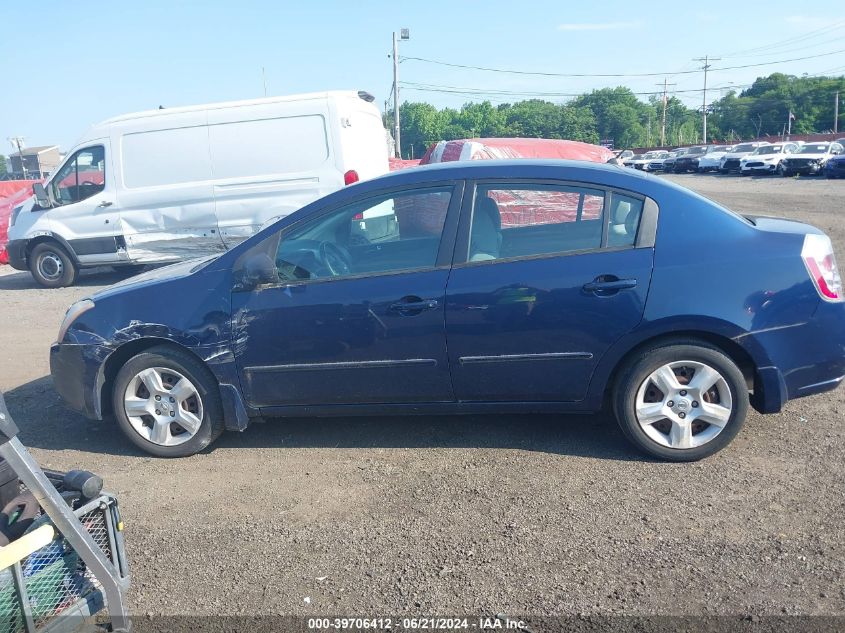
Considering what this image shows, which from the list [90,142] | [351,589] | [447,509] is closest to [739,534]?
[447,509]

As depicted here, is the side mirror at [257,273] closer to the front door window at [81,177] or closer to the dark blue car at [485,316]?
the dark blue car at [485,316]

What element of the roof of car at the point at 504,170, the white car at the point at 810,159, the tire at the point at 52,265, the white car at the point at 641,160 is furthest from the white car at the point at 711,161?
the roof of car at the point at 504,170

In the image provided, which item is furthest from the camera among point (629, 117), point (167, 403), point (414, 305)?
point (629, 117)

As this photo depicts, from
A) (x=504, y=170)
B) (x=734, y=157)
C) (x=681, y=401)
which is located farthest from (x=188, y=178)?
(x=734, y=157)

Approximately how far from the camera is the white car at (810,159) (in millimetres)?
33656

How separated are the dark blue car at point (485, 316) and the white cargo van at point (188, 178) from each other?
551 centimetres

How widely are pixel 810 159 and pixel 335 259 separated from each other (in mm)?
35446

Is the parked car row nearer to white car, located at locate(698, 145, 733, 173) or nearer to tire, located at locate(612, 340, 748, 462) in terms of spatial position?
white car, located at locate(698, 145, 733, 173)

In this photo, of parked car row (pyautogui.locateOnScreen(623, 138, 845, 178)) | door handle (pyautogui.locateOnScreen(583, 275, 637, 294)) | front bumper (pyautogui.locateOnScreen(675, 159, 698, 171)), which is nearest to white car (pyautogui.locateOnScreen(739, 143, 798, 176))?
parked car row (pyautogui.locateOnScreen(623, 138, 845, 178))

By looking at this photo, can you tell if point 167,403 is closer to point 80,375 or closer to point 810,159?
point 80,375

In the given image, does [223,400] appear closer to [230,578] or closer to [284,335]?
[284,335]

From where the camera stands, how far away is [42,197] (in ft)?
36.5

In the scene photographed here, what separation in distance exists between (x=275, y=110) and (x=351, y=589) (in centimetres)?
819

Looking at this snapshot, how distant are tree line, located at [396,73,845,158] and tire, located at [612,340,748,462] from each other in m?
80.5
